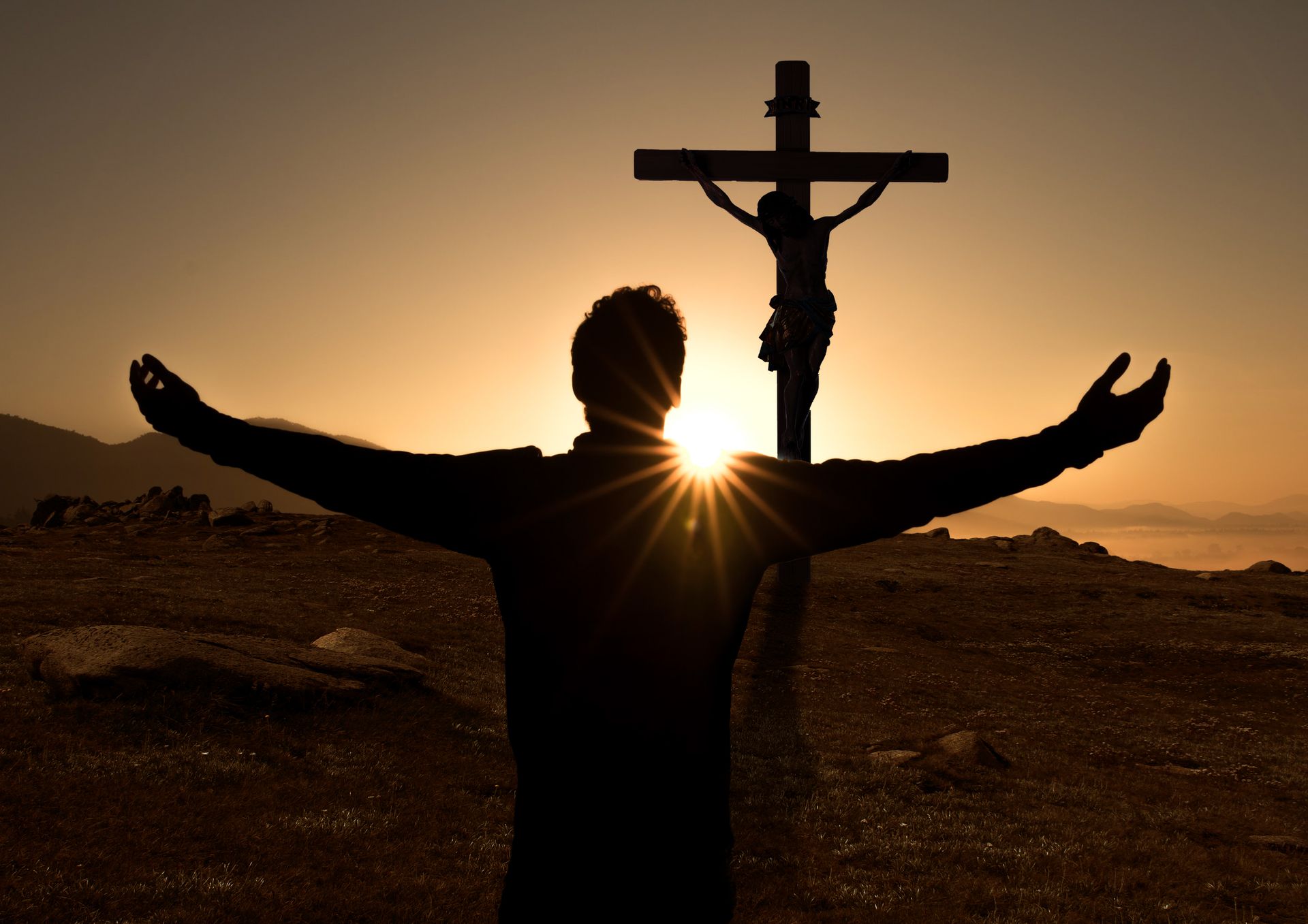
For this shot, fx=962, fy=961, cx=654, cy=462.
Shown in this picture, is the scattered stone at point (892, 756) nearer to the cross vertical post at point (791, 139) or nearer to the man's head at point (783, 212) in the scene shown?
the cross vertical post at point (791, 139)

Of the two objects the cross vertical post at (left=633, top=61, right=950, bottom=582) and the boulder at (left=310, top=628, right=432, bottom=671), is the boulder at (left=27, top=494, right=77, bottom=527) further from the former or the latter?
the cross vertical post at (left=633, top=61, right=950, bottom=582)

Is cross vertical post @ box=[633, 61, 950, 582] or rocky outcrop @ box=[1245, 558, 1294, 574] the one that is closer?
cross vertical post @ box=[633, 61, 950, 582]

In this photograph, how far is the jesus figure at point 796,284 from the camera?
15.7m

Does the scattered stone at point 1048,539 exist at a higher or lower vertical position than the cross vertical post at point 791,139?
lower

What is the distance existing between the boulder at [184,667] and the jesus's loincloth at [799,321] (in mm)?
8060

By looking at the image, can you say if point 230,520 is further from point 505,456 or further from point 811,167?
point 505,456

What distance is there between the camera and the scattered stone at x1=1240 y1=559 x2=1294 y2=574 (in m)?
27.1

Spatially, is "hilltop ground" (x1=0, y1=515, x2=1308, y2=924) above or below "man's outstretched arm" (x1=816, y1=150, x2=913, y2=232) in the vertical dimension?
below

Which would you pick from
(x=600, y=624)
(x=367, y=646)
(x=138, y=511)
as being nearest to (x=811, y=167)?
(x=367, y=646)

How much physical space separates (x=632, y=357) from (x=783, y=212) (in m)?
13.7

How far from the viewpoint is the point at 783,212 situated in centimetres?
1557

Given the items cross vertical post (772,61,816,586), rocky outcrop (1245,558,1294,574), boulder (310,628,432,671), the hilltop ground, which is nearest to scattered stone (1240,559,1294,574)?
rocky outcrop (1245,558,1294,574)

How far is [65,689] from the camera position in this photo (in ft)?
33.4

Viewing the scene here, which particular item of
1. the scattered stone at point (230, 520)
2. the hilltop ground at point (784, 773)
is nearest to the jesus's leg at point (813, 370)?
the hilltop ground at point (784, 773)
